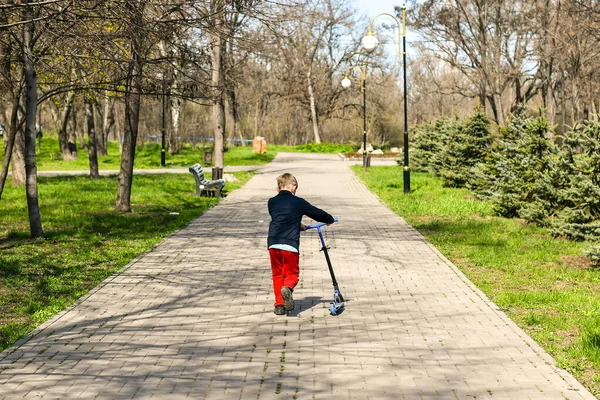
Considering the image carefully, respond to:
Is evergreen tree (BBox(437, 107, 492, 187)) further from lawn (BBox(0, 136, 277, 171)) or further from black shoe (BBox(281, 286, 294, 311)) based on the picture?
lawn (BBox(0, 136, 277, 171))

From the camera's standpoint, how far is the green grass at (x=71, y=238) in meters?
9.41

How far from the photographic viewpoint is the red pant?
27.9ft

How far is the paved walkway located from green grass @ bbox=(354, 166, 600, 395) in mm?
256

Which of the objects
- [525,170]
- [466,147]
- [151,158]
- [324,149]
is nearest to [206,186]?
[466,147]

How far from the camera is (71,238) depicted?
14547 mm

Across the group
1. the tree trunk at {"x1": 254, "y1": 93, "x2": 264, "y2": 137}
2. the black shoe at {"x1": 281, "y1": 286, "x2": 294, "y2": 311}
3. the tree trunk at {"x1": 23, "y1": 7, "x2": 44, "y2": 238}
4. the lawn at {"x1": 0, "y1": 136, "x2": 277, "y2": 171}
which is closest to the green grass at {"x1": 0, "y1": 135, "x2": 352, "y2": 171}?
the lawn at {"x1": 0, "y1": 136, "x2": 277, "y2": 171}

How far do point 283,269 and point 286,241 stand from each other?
Result: 30cm

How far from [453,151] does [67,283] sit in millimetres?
17703

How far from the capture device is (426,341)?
296 inches

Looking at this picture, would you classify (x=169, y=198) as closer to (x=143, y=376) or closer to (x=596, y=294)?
(x=596, y=294)

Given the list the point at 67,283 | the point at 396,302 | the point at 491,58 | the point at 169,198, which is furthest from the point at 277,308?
the point at 491,58

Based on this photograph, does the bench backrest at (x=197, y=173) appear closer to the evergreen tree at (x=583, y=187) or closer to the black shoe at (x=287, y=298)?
the evergreen tree at (x=583, y=187)

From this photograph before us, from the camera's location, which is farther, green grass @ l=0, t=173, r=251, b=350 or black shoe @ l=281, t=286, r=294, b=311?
green grass @ l=0, t=173, r=251, b=350

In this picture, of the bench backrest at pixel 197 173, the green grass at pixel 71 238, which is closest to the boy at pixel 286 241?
the green grass at pixel 71 238
